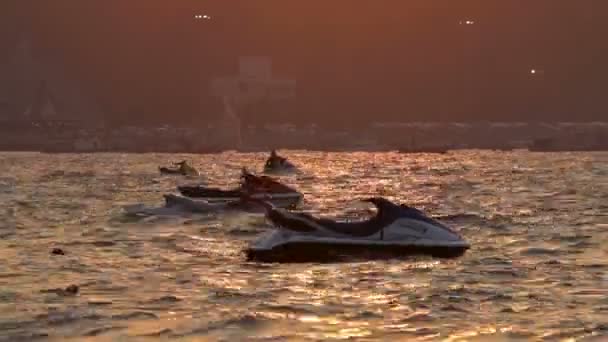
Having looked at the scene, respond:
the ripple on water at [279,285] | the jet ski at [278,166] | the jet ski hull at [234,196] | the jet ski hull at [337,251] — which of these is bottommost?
the ripple on water at [279,285]

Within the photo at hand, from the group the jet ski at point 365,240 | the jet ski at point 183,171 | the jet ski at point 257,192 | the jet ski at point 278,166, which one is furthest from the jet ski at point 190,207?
the jet ski at point 183,171

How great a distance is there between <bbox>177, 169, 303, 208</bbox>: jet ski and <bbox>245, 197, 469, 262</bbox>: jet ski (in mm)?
20311

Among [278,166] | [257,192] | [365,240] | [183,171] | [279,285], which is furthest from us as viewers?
[278,166]

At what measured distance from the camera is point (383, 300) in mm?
26391

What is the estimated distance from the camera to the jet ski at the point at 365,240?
33750 mm

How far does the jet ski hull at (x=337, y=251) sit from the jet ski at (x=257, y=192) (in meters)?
20.8

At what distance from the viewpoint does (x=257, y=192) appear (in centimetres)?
5666

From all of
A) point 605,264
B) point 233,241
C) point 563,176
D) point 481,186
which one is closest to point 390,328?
point 605,264

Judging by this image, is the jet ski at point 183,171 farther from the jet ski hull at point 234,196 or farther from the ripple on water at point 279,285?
the ripple on water at point 279,285

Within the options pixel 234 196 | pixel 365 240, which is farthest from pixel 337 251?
pixel 234 196

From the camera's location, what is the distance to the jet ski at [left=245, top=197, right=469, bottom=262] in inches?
1329

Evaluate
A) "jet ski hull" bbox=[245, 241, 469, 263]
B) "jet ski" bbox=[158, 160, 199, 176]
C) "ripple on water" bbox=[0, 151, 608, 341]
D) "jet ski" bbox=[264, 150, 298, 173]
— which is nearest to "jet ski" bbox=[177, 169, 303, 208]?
"ripple on water" bbox=[0, 151, 608, 341]

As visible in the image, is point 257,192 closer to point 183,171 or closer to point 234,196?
point 234,196

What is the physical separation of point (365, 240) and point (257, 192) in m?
23.1
